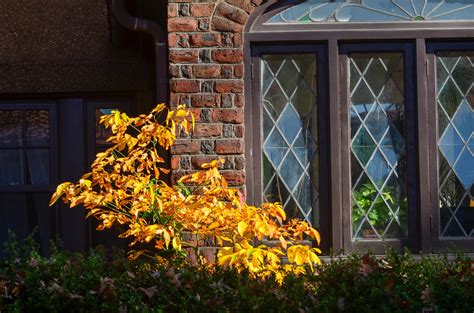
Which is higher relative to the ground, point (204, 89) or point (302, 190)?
point (204, 89)

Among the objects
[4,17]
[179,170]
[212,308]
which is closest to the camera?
[212,308]

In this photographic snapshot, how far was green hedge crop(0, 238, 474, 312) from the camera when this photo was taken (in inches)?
144

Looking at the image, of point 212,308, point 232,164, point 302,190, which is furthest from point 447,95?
point 212,308

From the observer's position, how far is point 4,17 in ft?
23.0

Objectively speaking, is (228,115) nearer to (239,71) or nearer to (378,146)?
(239,71)

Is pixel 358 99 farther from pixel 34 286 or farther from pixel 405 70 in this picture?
pixel 34 286

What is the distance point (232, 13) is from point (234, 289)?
2.33 m

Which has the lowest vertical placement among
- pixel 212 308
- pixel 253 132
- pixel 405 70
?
pixel 212 308

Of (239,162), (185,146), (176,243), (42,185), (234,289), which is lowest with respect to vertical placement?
(234,289)

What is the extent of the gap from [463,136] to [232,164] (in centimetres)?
152

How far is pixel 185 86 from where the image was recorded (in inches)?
220

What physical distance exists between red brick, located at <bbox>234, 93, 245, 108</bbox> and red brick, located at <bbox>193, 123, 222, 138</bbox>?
0.57 feet

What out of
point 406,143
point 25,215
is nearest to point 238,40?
point 406,143

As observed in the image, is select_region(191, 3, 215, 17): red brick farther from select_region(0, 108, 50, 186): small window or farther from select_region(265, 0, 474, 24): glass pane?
select_region(0, 108, 50, 186): small window
